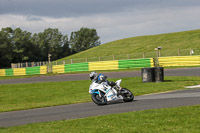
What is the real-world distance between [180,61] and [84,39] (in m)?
127

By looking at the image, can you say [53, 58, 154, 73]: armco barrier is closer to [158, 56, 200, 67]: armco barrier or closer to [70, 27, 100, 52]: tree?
[158, 56, 200, 67]: armco barrier

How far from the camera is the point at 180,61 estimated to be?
37312 mm

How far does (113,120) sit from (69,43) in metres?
149

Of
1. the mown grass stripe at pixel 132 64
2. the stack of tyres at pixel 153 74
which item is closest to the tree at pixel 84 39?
the mown grass stripe at pixel 132 64

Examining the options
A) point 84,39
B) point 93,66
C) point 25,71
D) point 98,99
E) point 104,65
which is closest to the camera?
point 98,99

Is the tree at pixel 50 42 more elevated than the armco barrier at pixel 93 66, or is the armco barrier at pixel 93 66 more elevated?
the tree at pixel 50 42

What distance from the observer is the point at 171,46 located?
67.5 metres

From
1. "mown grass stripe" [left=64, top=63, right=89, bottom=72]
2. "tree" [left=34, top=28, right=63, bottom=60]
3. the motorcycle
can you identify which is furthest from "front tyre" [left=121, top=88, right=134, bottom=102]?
"tree" [left=34, top=28, right=63, bottom=60]

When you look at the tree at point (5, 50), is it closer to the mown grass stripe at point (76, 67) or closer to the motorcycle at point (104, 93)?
the mown grass stripe at point (76, 67)

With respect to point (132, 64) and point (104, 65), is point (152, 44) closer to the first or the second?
point (104, 65)

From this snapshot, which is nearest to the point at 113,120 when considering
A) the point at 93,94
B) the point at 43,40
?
the point at 93,94

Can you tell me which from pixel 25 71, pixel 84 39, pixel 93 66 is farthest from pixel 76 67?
pixel 84 39

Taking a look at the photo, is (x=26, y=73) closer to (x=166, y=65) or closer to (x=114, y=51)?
(x=166, y=65)

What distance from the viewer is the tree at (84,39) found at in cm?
16038
